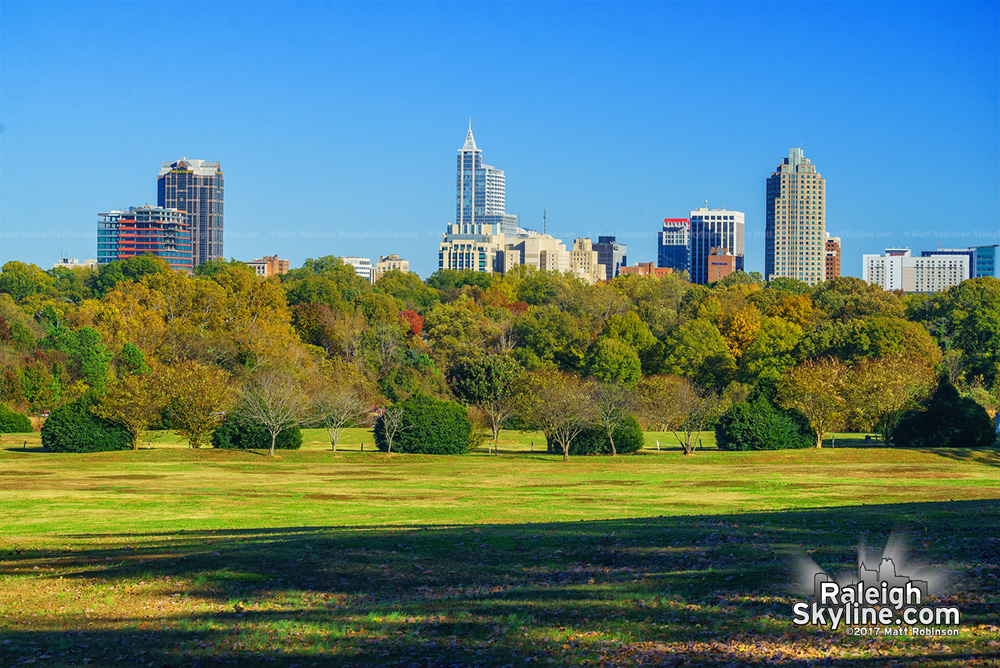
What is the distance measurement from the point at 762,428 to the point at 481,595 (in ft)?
161

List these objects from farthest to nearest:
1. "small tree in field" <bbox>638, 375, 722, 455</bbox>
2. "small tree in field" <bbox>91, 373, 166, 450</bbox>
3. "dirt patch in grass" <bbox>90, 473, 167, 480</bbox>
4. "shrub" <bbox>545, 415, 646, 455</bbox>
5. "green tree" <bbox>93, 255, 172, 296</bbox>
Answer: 1. "green tree" <bbox>93, 255, 172, 296</bbox>
2. "small tree in field" <bbox>638, 375, 722, 455</bbox>
3. "shrub" <bbox>545, 415, 646, 455</bbox>
4. "small tree in field" <bbox>91, 373, 166, 450</bbox>
5. "dirt patch in grass" <bbox>90, 473, 167, 480</bbox>

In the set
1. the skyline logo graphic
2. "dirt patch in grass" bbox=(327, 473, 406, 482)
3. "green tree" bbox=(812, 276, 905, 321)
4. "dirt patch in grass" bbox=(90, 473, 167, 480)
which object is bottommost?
"dirt patch in grass" bbox=(327, 473, 406, 482)

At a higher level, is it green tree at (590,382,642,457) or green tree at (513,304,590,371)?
green tree at (513,304,590,371)

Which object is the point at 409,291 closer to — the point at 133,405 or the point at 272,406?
the point at 272,406

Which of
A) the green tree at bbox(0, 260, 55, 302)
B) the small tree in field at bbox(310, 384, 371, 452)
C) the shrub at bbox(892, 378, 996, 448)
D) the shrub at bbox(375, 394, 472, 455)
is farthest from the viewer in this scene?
the green tree at bbox(0, 260, 55, 302)

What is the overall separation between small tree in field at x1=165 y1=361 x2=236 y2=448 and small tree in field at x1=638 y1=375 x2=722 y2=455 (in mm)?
28021

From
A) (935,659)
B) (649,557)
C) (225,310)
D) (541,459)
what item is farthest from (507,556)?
(225,310)

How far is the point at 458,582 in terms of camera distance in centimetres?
1675

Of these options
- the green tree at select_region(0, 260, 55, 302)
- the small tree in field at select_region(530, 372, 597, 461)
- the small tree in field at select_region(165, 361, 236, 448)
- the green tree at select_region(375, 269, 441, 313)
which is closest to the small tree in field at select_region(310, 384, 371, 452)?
the small tree in field at select_region(165, 361, 236, 448)

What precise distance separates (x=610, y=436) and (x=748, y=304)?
225 feet

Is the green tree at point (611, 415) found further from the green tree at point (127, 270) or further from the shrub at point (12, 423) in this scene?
the green tree at point (127, 270)

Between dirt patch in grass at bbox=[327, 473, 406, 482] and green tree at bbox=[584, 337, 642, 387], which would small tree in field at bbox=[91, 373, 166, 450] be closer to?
dirt patch in grass at bbox=[327, 473, 406, 482]

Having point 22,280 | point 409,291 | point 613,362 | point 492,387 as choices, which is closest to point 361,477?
point 492,387

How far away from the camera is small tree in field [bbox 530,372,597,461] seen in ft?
196
